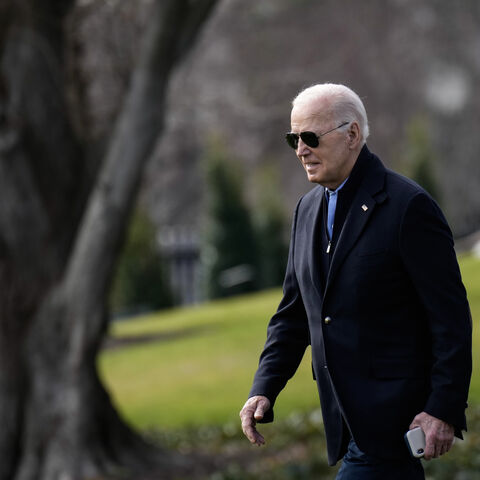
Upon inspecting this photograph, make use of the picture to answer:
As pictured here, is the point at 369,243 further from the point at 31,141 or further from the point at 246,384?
the point at 246,384

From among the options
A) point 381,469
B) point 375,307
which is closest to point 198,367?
point 381,469

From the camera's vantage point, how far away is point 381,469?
3385 mm

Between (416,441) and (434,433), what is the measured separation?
0.21 ft

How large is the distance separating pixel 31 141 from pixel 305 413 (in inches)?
173

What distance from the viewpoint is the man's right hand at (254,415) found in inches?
137

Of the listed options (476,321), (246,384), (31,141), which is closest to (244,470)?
(31,141)

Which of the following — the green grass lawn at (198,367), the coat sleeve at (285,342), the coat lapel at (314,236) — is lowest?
the green grass lawn at (198,367)

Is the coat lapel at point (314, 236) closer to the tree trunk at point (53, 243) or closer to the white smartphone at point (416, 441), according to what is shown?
the white smartphone at point (416, 441)

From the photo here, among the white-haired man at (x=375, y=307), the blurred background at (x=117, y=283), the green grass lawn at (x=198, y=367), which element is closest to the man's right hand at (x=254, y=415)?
the white-haired man at (x=375, y=307)

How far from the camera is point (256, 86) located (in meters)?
32.2

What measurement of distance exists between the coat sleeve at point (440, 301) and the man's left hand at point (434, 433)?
20 millimetres

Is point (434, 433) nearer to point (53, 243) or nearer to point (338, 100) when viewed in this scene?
point (338, 100)

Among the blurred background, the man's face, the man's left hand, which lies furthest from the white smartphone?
the blurred background

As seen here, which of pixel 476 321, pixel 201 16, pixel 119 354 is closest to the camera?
pixel 201 16
